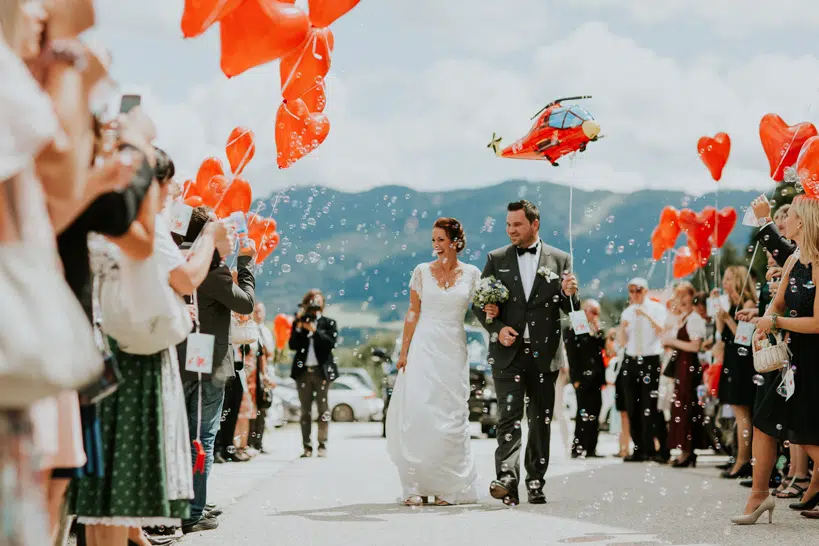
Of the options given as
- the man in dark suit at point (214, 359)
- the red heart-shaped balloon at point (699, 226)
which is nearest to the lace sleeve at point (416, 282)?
the man in dark suit at point (214, 359)

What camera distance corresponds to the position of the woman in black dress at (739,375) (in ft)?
36.1

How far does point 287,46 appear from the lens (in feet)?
24.7

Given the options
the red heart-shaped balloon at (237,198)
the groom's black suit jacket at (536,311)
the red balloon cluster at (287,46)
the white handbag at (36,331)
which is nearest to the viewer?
the white handbag at (36,331)

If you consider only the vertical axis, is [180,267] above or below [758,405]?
above

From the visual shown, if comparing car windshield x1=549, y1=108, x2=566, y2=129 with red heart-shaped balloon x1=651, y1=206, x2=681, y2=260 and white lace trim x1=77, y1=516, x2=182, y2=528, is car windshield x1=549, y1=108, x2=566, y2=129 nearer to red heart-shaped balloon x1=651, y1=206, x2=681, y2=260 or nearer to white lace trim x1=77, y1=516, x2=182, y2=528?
white lace trim x1=77, y1=516, x2=182, y2=528

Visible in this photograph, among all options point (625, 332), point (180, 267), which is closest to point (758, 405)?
point (180, 267)

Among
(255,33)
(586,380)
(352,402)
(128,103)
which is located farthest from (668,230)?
(352,402)

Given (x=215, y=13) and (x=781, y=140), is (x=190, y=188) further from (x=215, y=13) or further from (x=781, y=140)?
(x=781, y=140)

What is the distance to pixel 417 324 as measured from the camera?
9539mm

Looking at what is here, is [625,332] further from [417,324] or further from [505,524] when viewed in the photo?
[505,524]

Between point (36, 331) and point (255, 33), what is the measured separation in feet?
16.3

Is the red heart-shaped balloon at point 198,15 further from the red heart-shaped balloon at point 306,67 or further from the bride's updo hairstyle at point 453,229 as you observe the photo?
the bride's updo hairstyle at point 453,229

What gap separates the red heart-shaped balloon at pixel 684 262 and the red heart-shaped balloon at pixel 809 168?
23.3ft

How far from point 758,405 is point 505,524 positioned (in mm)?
2021
